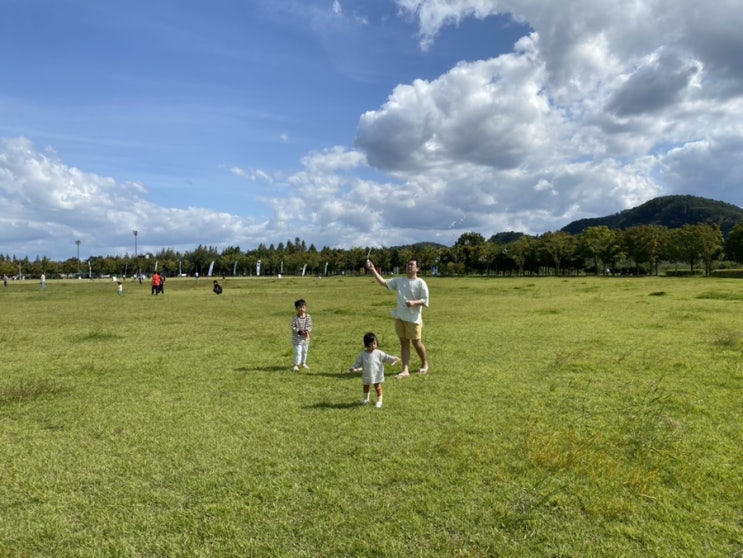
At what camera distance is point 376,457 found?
639cm

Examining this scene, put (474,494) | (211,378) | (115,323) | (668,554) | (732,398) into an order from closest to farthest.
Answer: (668,554) → (474,494) → (732,398) → (211,378) → (115,323)

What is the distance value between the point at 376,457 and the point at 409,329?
5.01m

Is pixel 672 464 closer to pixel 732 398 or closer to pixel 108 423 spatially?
pixel 732 398

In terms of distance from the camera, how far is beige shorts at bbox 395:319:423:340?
11.1 metres

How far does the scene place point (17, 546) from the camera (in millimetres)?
4555

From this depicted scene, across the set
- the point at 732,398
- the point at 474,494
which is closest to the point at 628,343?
the point at 732,398

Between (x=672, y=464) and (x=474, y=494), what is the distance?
2.83 meters

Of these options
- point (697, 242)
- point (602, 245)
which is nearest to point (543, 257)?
point (602, 245)

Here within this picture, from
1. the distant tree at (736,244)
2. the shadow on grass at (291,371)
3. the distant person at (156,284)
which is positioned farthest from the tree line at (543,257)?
the shadow on grass at (291,371)

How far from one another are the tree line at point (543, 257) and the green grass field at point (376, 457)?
70.3 m

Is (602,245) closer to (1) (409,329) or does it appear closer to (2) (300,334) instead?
(1) (409,329)

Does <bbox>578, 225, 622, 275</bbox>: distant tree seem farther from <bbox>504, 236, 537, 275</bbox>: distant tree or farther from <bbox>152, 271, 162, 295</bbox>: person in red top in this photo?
<bbox>152, 271, 162, 295</bbox>: person in red top

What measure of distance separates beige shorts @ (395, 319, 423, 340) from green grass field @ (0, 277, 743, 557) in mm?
1105

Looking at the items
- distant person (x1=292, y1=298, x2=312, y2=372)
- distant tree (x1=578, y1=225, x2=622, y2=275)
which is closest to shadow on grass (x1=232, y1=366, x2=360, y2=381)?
distant person (x1=292, y1=298, x2=312, y2=372)
